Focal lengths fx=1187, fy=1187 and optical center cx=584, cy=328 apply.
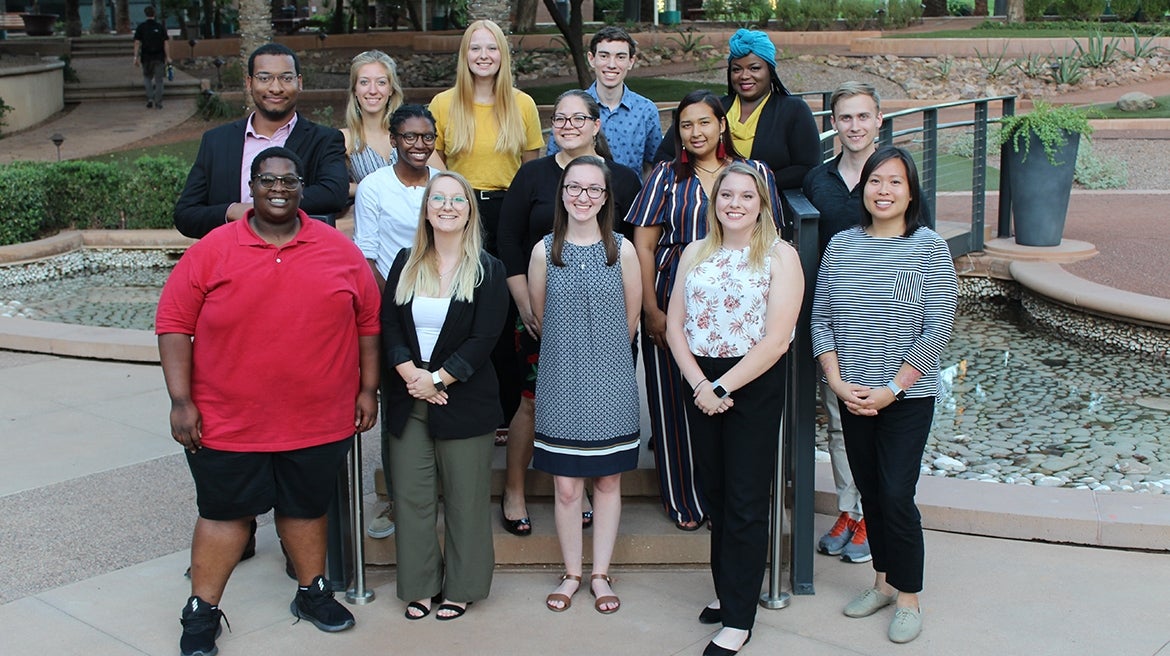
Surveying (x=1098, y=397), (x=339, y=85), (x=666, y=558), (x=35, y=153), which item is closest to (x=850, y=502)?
(x=666, y=558)

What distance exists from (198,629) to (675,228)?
88.8 inches

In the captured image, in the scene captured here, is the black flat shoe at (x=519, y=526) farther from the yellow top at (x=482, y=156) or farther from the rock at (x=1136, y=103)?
the rock at (x=1136, y=103)

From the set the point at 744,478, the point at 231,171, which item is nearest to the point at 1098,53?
the point at 744,478

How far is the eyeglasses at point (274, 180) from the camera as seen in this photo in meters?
3.93

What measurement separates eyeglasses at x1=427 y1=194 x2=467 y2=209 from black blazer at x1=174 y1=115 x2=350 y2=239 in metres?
0.55

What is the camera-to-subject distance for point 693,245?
429 cm

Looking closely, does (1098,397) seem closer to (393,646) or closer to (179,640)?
(393,646)

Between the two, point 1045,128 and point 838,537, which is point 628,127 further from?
point 1045,128

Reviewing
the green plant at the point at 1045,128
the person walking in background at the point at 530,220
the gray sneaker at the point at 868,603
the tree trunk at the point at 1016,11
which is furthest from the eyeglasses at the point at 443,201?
the tree trunk at the point at 1016,11

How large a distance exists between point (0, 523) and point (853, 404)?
3812 mm

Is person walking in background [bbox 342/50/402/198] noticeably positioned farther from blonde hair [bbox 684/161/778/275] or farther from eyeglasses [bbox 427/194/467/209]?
blonde hair [bbox 684/161/778/275]

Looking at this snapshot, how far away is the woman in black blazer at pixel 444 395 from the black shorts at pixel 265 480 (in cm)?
30

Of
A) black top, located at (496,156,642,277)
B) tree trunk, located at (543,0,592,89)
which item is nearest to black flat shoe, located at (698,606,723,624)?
black top, located at (496,156,642,277)

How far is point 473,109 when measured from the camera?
5.14m
